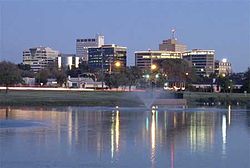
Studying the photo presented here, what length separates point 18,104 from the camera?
70938mm

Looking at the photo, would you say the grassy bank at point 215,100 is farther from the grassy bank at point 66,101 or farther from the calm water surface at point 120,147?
the calm water surface at point 120,147

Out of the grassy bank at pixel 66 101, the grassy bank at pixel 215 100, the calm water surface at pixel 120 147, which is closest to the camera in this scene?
the calm water surface at pixel 120 147

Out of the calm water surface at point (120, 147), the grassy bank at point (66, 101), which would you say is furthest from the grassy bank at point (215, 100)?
the calm water surface at point (120, 147)

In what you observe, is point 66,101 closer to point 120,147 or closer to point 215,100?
point 215,100

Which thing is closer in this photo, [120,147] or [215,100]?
[120,147]

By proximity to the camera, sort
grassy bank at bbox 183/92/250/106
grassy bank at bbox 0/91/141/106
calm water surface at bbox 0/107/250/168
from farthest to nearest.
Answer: grassy bank at bbox 183/92/250/106
grassy bank at bbox 0/91/141/106
calm water surface at bbox 0/107/250/168

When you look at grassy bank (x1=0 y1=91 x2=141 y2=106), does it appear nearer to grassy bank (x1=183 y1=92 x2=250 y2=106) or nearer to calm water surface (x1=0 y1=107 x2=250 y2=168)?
grassy bank (x1=183 y1=92 x2=250 y2=106)

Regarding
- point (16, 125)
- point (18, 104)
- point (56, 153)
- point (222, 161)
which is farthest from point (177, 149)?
point (18, 104)

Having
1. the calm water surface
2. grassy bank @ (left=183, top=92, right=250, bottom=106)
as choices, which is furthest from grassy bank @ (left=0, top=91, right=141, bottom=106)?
the calm water surface

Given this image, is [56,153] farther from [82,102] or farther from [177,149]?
[82,102]

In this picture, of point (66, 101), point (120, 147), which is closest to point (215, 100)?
point (66, 101)

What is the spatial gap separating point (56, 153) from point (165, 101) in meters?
62.4

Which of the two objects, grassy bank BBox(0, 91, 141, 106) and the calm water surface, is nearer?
the calm water surface

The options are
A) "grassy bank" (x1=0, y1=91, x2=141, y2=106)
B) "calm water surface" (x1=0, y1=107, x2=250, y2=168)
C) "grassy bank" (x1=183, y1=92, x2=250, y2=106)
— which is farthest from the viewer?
"grassy bank" (x1=183, y1=92, x2=250, y2=106)
